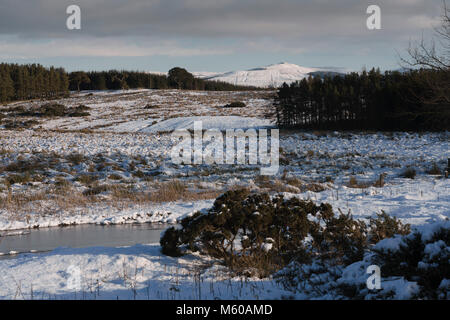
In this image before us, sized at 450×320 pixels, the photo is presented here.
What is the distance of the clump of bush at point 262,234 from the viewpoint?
245 inches

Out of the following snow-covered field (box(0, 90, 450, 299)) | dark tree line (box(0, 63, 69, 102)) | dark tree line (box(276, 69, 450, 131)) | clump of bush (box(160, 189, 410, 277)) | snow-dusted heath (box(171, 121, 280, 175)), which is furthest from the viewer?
dark tree line (box(0, 63, 69, 102))

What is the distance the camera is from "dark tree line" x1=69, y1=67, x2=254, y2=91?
97.2 metres

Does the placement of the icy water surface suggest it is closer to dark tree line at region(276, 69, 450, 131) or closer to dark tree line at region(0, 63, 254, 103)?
dark tree line at region(276, 69, 450, 131)

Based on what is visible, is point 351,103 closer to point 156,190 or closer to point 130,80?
point 156,190

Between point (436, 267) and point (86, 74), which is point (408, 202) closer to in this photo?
point (436, 267)

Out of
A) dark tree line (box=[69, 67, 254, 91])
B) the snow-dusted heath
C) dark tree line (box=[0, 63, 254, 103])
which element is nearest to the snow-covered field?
the snow-dusted heath

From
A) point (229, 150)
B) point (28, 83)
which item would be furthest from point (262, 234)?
point (28, 83)

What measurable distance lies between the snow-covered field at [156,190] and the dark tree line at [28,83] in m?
53.0

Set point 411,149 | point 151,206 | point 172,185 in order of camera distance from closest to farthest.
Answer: point 151,206 < point 172,185 < point 411,149

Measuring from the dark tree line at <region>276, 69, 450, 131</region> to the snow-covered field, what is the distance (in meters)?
4.17

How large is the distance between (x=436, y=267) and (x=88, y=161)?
1741 cm

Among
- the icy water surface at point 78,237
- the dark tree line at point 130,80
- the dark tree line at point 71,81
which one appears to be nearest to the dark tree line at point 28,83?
the dark tree line at point 71,81
